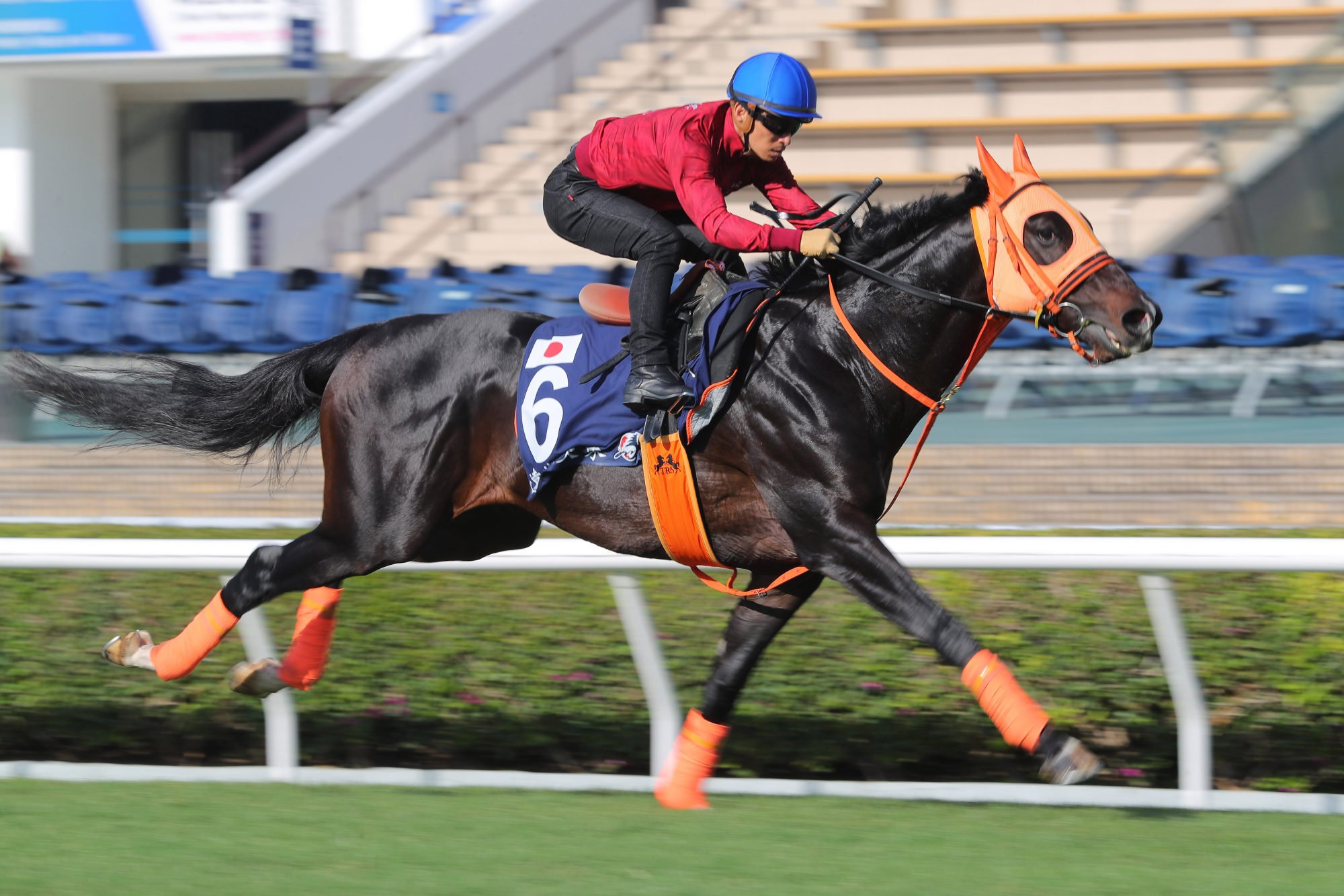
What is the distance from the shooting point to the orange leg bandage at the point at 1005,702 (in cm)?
320

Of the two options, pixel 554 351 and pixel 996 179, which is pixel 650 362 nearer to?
pixel 554 351

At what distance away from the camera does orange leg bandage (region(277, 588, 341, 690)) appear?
12.8ft

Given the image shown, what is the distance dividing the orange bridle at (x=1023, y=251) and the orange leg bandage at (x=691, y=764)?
117cm

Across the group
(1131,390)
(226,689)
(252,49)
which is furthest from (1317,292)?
(252,49)

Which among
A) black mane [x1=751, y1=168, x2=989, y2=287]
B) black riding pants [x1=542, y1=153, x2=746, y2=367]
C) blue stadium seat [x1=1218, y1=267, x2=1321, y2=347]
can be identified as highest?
black mane [x1=751, y1=168, x2=989, y2=287]

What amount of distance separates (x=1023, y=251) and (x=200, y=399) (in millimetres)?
2272

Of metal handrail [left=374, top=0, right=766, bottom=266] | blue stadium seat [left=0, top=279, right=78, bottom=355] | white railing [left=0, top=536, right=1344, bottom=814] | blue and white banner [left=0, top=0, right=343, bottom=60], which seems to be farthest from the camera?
blue and white banner [left=0, top=0, right=343, bottom=60]

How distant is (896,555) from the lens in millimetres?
3584

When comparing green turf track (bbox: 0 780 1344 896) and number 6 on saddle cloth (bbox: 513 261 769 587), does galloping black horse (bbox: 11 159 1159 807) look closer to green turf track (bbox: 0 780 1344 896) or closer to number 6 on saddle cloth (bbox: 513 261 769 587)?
number 6 on saddle cloth (bbox: 513 261 769 587)

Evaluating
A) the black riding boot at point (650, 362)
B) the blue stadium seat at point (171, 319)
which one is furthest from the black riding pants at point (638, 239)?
the blue stadium seat at point (171, 319)

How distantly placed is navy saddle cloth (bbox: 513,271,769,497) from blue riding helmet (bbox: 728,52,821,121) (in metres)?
0.43

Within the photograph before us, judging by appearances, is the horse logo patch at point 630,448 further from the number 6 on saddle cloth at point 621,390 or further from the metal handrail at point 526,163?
the metal handrail at point 526,163

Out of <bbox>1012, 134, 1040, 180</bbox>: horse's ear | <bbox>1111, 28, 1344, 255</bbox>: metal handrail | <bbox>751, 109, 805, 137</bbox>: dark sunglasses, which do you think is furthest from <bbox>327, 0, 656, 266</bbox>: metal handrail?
<bbox>1012, 134, 1040, 180</bbox>: horse's ear

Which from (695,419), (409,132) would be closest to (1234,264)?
(695,419)
